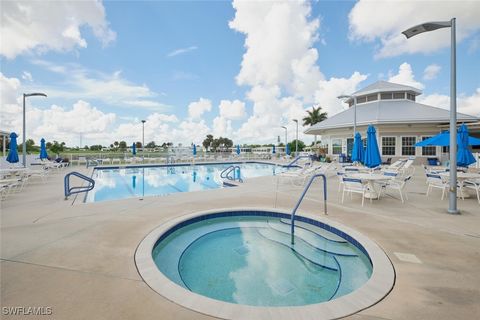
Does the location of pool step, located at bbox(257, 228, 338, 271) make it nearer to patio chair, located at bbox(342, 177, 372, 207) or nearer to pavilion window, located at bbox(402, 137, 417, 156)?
patio chair, located at bbox(342, 177, 372, 207)

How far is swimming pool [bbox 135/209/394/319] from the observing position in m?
2.41

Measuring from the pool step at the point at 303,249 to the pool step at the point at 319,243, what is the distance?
0.11 metres

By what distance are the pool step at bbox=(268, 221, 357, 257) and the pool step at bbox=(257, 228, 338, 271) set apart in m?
0.11

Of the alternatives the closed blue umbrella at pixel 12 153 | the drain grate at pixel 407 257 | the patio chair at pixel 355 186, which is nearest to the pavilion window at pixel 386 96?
the patio chair at pixel 355 186

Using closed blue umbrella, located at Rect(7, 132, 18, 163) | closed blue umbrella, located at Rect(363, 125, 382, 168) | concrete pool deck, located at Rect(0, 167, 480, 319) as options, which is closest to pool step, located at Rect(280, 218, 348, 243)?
concrete pool deck, located at Rect(0, 167, 480, 319)

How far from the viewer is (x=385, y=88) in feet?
73.2

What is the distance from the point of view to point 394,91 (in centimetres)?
2205

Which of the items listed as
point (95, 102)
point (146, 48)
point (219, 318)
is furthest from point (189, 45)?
point (219, 318)

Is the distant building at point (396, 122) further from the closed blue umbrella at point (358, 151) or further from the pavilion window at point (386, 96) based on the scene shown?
the closed blue umbrella at point (358, 151)

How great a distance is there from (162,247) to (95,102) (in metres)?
24.0

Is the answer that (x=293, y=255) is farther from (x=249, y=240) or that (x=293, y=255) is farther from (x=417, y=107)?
(x=417, y=107)

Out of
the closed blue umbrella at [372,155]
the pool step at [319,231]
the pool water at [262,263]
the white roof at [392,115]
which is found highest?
the white roof at [392,115]

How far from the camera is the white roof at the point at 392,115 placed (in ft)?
58.2

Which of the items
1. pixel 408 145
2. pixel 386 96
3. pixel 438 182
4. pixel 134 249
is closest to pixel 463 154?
pixel 438 182
